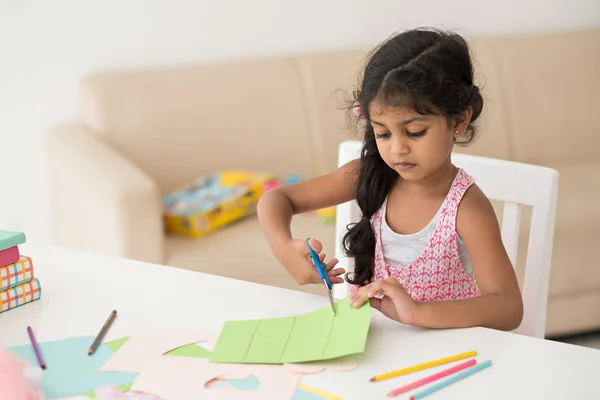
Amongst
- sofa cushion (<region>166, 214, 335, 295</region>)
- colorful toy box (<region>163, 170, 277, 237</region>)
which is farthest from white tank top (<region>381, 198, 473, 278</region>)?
colorful toy box (<region>163, 170, 277, 237</region>)

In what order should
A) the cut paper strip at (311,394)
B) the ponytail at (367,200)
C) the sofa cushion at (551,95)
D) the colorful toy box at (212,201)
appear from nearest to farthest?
the cut paper strip at (311,394) → the ponytail at (367,200) → the colorful toy box at (212,201) → the sofa cushion at (551,95)

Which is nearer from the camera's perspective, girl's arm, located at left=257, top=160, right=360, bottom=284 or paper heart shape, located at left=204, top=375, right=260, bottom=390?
paper heart shape, located at left=204, top=375, right=260, bottom=390

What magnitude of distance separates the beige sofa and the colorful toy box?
0.05m

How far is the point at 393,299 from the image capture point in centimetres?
121

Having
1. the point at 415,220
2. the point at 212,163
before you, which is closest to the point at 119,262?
the point at 415,220

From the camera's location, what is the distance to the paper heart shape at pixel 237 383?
3.51ft

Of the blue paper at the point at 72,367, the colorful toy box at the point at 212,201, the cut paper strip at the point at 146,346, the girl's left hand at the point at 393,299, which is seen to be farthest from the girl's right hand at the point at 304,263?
the colorful toy box at the point at 212,201

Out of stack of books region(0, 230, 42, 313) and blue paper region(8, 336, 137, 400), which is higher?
stack of books region(0, 230, 42, 313)

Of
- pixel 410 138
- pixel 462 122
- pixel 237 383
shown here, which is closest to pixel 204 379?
pixel 237 383

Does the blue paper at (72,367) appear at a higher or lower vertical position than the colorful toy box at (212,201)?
higher

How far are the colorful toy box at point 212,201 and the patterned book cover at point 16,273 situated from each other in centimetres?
137

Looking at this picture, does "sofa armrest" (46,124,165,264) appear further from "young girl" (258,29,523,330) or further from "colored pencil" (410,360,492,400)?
"colored pencil" (410,360,492,400)

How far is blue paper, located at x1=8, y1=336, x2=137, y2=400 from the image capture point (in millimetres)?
1085

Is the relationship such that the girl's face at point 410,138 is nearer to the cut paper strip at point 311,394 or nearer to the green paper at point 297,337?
the green paper at point 297,337
